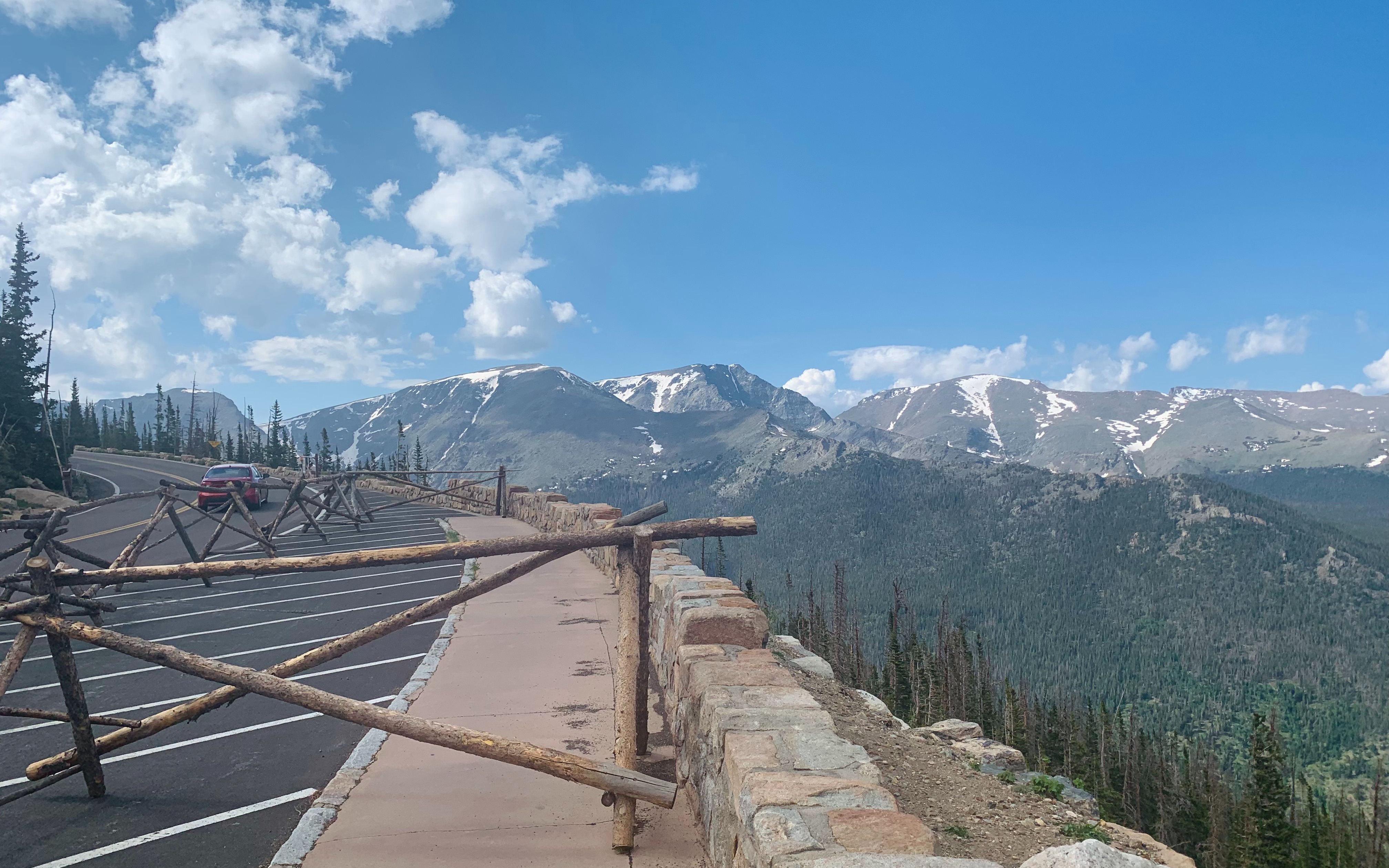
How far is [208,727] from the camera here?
23.2 ft

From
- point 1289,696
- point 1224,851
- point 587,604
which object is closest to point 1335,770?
point 1289,696

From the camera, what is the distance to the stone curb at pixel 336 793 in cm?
472

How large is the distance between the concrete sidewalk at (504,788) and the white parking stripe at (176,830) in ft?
1.69

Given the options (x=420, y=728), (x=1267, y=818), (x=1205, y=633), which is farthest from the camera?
A: (x=1205, y=633)

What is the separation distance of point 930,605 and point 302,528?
183 meters

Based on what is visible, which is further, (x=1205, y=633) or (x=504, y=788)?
(x=1205, y=633)

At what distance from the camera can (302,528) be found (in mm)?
21516

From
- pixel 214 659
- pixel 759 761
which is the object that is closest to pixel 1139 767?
pixel 214 659

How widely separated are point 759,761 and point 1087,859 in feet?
5.48

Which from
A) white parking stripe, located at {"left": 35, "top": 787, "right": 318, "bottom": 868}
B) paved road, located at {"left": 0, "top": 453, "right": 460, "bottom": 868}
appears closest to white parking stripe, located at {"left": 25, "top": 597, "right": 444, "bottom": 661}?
paved road, located at {"left": 0, "top": 453, "right": 460, "bottom": 868}

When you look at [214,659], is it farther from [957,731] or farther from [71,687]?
[957,731]

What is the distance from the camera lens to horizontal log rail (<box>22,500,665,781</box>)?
4871mm

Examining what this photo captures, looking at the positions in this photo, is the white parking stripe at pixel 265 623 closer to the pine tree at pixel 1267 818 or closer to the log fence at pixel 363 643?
the log fence at pixel 363 643

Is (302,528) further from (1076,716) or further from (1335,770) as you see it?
(1335,770)
